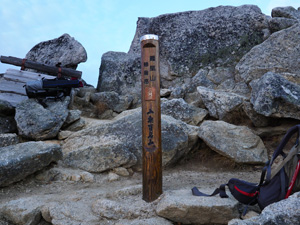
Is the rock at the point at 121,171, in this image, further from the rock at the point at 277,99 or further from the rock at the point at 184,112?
the rock at the point at 277,99

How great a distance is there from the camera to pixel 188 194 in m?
4.59

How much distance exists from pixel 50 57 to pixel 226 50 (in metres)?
8.10

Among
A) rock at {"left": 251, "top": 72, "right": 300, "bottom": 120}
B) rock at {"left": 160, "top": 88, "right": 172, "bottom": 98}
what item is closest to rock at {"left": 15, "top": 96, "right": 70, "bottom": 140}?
rock at {"left": 160, "top": 88, "right": 172, "bottom": 98}

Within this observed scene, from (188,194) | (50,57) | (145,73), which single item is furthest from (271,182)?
(50,57)

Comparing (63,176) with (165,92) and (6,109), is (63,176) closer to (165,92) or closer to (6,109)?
(6,109)

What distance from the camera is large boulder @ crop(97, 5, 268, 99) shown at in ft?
38.0

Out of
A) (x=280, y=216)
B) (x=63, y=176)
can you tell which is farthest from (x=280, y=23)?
(x=280, y=216)

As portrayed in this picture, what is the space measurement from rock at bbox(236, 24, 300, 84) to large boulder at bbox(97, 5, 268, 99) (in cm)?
178

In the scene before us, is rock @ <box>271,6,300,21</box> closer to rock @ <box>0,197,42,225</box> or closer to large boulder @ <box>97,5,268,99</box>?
large boulder @ <box>97,5,268,99</box>

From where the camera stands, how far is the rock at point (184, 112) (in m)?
8.92

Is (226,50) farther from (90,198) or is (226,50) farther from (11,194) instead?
(11,194)

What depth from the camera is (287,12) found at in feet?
37.2

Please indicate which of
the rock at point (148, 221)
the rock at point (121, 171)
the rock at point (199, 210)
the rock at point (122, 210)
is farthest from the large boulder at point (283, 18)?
the rock at point (148, 221)

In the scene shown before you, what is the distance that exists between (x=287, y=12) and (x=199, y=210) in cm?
1068
